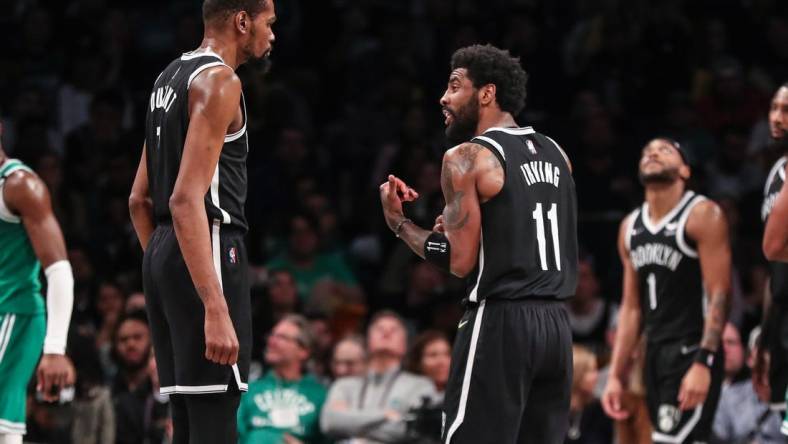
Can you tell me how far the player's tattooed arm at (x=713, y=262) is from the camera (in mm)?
6913

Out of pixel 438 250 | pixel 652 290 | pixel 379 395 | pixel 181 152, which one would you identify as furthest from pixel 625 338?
pixel 181 152

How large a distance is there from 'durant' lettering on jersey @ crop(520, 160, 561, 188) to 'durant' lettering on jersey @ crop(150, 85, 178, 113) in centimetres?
131

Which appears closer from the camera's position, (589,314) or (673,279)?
(673,279)

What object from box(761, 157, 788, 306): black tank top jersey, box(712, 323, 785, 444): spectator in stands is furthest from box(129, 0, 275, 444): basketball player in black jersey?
box(712, 323, 785, 444): spectator in stands

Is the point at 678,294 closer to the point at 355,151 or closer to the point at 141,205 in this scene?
the point at 141,205

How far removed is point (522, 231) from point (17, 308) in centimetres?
222

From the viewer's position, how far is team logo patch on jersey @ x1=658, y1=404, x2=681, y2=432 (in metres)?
7.09

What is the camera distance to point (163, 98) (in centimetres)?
466

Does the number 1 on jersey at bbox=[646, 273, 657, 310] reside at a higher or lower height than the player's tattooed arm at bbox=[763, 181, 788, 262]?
lower

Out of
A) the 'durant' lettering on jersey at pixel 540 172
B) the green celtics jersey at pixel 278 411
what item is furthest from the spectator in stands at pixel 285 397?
the 'durant' lettering on jersey at pixel 540 172

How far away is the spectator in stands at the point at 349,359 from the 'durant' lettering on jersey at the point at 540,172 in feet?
14.6

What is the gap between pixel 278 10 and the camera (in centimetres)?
1306

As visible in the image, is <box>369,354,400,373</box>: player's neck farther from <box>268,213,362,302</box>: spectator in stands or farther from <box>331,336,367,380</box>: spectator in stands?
<box>268,213,362,302</box>: spectator in stands

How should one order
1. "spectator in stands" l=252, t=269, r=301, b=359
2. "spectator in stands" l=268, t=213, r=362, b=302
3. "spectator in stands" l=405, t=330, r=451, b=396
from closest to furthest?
1. "spectator in stands" l=405, t=330, r=451, b=396
2. "spectator in stands" l=252, t=269, r=301, b=359
3. "spectator in stands" l=268, t=213, r=362, b=302
